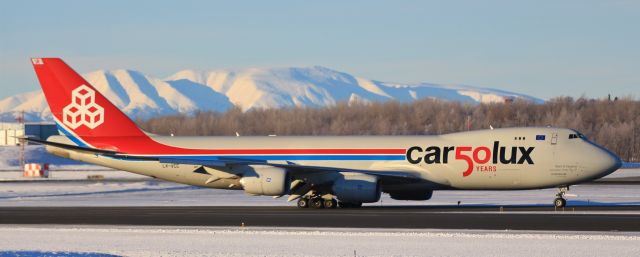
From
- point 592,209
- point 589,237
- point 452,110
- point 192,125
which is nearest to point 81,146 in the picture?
point 592,209

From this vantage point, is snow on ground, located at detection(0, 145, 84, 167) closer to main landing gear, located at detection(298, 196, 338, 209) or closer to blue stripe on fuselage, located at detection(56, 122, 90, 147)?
blue stripe on fuselage, located at detection(56, 122, 90, 147)

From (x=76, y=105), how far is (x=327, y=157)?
38.4 ft

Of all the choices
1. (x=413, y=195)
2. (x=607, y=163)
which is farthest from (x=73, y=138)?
(x=607, y=163)

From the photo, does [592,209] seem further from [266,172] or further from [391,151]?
[266,172]

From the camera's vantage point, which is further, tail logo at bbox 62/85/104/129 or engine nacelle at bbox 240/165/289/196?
tail logo at bbox 62/85/104/129

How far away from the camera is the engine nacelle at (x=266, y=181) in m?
40.4

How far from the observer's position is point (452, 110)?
133875mm

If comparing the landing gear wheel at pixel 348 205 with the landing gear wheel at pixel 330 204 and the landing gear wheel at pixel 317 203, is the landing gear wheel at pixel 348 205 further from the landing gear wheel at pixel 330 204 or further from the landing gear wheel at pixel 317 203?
the landing gear wheel at pixel 317 203

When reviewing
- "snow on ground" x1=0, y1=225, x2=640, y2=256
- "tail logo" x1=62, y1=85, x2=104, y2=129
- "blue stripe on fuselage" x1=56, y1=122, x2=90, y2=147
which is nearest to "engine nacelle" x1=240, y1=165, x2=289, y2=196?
"tail logo" x1=62, y1=85, x2=104, y2=129

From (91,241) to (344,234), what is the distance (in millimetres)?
6916

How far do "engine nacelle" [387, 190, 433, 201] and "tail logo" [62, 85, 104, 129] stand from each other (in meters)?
13.7

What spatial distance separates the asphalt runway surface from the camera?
31516mm

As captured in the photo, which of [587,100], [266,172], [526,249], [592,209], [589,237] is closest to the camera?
[526,249]

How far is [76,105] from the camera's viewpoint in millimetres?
45531
